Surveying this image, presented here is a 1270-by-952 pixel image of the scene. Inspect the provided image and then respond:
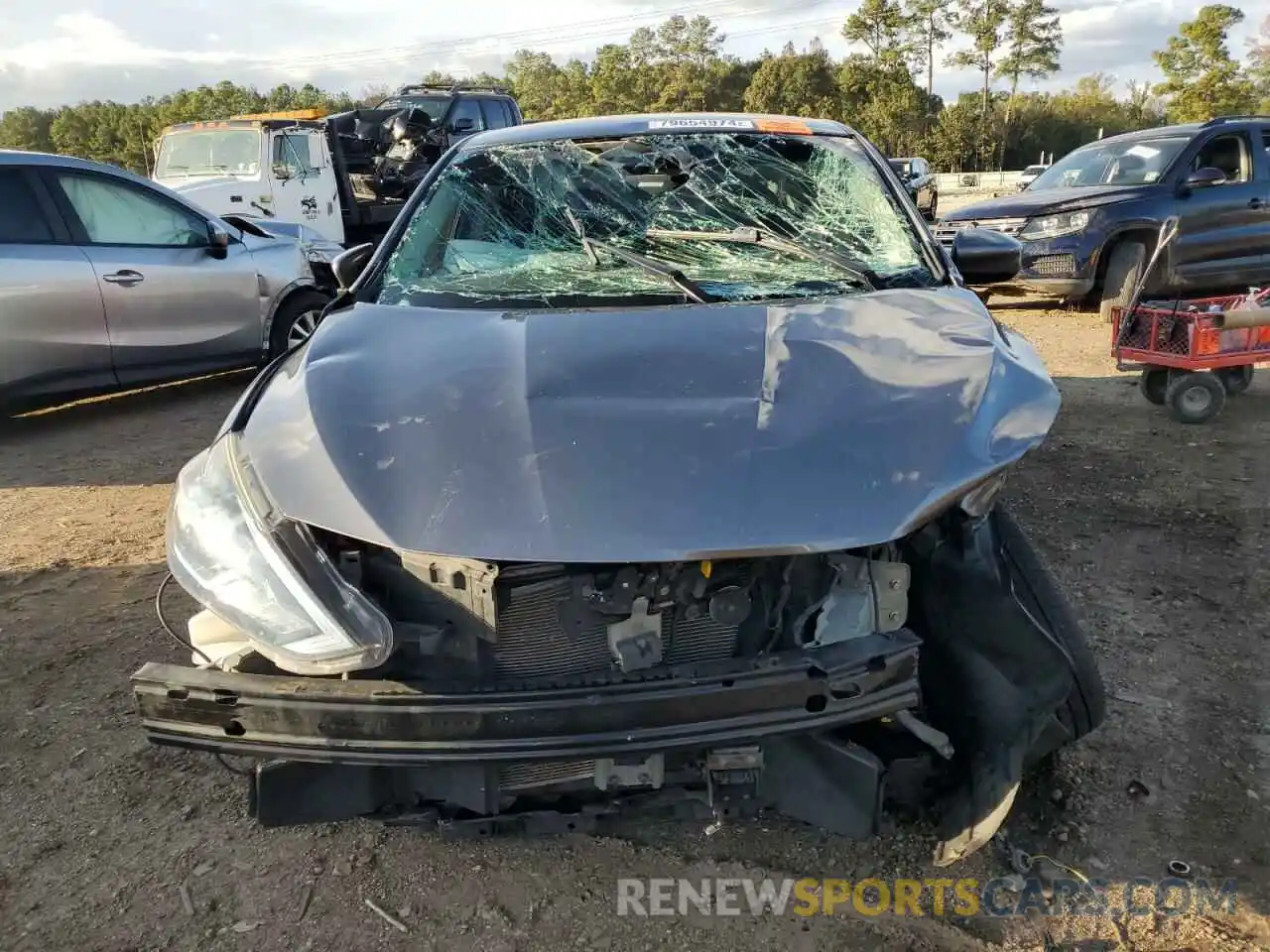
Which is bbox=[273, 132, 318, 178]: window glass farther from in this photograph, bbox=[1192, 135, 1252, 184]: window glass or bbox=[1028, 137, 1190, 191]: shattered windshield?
bbox=[1192, 135, 1252, 184]: window glass

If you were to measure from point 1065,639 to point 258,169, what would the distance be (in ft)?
35.3

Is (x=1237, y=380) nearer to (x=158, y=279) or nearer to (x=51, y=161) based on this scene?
(x=158, y=279)

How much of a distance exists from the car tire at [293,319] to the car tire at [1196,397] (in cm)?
576

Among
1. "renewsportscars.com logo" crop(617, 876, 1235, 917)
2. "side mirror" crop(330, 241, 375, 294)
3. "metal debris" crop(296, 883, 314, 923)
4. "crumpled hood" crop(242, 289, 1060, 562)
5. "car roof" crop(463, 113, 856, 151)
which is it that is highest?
"car roof" crop(463, 113, 856, 151)

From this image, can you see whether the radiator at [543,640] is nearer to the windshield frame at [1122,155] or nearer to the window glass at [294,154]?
the windshield frame at [1122,155]

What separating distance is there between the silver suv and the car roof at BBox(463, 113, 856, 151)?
89.9 inches

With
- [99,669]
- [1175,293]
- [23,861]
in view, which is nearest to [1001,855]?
[23,861]

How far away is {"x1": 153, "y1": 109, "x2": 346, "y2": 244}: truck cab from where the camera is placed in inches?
420

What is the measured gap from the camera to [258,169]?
422 inches

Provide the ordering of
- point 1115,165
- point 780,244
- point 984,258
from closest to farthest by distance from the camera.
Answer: point 780,244, point 984,258, point 1115,165

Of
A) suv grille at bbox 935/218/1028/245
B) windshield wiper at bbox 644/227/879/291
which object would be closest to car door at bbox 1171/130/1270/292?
suv grille at bbox 935/218/1028/245

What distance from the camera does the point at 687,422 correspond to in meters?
1.99

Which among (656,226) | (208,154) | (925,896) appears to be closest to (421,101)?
(208,154)

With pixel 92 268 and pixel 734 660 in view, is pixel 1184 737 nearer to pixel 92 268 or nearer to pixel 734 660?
pixel 734 660
